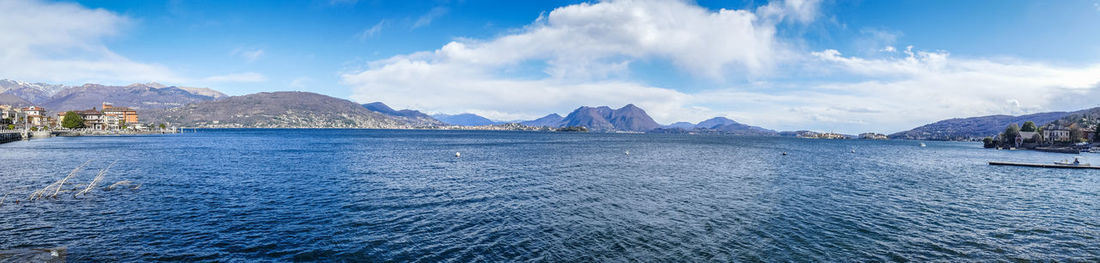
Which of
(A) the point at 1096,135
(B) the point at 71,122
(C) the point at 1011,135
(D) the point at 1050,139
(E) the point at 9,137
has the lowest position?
(E) the point at 9,137

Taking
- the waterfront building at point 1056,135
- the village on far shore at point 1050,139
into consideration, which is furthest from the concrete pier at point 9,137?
the waterfront building at point 1056,135

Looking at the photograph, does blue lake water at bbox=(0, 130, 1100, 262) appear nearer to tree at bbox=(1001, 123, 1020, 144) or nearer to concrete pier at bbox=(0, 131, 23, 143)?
concrete pier at bbox=(0, 131, 23, 143)

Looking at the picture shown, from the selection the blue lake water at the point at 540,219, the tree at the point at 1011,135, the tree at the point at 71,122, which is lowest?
the blue lake water at the point at 540,219

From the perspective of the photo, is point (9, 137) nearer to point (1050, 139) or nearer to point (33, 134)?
point (33, 134)

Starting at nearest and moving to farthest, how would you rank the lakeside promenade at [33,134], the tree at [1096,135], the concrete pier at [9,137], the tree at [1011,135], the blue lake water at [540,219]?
1. the blue lake water at [540,219]
2. the concrete pier at [9,137]
3. the lakeside promenade at [33,134]
4. the tree at [1096,135]
5. the tree at [1011,135]

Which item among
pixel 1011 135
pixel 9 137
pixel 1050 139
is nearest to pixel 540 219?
pixel 9 137

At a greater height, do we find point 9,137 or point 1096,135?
point 1096,135

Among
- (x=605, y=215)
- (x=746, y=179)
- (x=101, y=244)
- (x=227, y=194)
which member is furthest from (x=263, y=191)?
(x=746, y=179)

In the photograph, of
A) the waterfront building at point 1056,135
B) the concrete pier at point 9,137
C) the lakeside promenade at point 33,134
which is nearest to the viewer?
the concrete pier at point 9,137

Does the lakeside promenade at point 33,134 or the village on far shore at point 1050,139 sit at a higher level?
the village on far shore at point 1050,139

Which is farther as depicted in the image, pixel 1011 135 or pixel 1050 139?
pixel 1011 135

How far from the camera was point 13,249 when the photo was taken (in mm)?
17234

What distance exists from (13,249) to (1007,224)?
150ft

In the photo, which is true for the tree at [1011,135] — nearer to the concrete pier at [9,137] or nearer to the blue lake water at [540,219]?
the blue lake water at [540,219]
